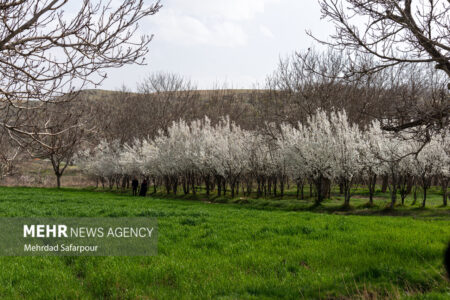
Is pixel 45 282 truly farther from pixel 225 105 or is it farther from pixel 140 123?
pixel 225 105

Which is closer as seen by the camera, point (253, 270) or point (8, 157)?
point (253, 270)

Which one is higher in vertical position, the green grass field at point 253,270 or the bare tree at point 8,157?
the bare tree at point 8,157

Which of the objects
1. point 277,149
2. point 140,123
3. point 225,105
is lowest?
point 277,149

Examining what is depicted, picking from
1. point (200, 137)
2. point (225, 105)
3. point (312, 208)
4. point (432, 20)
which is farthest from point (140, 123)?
point (432, 20)

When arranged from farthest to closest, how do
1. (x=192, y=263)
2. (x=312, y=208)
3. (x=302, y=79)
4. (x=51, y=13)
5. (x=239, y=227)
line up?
(x=302, y=79), (x=312, y=208), (x=239, y=227), (x=192, y=263), (x=51, y=13)

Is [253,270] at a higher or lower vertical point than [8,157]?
lower

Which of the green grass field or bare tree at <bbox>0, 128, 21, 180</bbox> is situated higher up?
bare tree at <bbox>0, 128, 21, 180</bbox>

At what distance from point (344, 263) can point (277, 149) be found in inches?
1048

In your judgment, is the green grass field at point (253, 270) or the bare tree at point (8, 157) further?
the bare tree at point (8, 157)

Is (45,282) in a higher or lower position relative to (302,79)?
lower

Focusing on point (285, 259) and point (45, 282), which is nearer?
point (45, 282)

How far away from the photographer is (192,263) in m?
7.13

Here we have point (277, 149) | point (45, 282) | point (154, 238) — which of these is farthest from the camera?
point (277, 149)

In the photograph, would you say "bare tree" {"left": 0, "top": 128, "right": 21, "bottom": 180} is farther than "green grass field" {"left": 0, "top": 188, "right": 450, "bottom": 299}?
Yes
